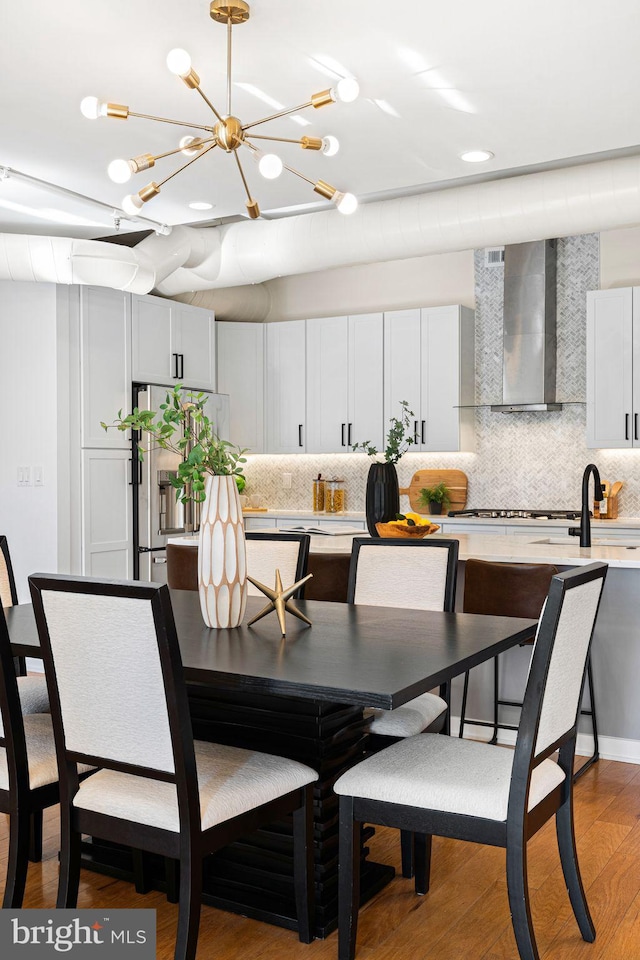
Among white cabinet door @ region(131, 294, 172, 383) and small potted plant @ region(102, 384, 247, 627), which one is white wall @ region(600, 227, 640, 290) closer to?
white cabinet door @ region(131, 294, 172, 383)

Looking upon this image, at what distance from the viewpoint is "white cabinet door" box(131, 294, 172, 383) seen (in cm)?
590

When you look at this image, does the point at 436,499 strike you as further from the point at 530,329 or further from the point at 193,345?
the point at 193,345

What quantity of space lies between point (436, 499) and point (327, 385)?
122 cm

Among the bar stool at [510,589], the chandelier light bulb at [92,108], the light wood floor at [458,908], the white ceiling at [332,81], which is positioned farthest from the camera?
the bar stool at [510,589]

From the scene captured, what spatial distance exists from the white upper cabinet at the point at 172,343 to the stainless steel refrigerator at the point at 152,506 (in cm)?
16

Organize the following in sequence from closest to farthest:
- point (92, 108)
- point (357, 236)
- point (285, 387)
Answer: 1. point (92, 108)
2. point (357, 236)
3. point (285, 387)

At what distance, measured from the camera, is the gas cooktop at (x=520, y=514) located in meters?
5.88

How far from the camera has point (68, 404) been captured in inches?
216

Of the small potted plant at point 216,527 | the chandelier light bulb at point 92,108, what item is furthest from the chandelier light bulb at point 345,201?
the small potted plant at point 216,527

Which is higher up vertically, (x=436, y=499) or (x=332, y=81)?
(x=332, y=81)

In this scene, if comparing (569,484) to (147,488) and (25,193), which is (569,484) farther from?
(25,193)

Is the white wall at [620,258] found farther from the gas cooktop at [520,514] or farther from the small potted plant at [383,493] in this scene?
the small potted plant at [383,493]

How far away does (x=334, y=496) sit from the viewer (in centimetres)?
697

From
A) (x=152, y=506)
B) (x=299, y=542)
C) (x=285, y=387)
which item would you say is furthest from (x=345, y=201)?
(x=285, y=387)
